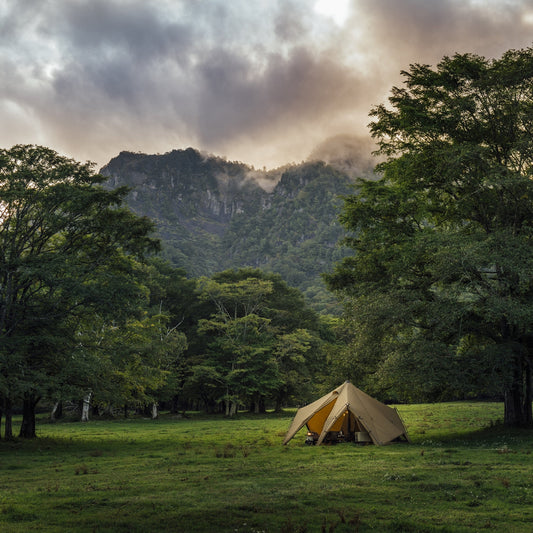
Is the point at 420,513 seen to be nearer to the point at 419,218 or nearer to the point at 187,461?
the point at 187,461

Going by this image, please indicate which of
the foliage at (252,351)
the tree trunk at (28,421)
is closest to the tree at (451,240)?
the tree trunk at (28,421)

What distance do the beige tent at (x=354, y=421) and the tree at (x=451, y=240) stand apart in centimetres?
178

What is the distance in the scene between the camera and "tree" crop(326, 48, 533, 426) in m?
19.2

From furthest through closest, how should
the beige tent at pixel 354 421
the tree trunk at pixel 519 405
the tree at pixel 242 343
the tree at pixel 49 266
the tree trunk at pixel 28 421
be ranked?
the tree at pixel 242 343 < the tree trunk at pixel 28 421 < the tree trunk at pixel 519 405 < the beige tent at pixel 354 421 < the tree at pixel 49 266

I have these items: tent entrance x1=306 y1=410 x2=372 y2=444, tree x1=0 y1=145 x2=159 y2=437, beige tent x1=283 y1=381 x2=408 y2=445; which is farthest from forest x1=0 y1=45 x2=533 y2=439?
tent entrance x1=306 y1=410 x2=372 y2=444

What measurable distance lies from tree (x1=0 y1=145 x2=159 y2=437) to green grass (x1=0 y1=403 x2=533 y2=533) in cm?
416

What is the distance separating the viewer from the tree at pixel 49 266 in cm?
1970

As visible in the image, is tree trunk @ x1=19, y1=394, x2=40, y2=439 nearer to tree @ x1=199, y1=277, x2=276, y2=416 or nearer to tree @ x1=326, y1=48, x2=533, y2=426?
tree @ x1=326, y1=48, x2=533, y2=426

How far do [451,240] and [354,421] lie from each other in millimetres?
10468

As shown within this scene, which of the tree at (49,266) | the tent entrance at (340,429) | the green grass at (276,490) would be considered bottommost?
the tent entrance at (340,429)

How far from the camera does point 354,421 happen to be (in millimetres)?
23641

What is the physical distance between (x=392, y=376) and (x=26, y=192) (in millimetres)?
18494

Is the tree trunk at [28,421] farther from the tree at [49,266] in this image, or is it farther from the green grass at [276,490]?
the green grass at [276,490]

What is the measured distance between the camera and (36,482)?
1245 centimetres
